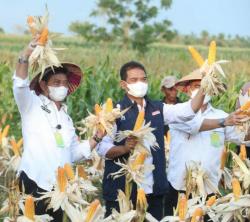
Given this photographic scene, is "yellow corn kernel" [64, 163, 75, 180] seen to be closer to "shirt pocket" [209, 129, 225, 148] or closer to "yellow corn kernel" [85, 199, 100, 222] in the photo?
"yellow corn kernel" [85, 199, 100, 222]

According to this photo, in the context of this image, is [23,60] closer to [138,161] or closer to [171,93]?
[138,161]

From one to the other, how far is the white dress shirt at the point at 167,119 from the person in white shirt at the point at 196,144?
0.11 metres

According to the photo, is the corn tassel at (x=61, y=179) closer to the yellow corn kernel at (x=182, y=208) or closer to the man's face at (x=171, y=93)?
the yellow corn kernel at (x=182, y=208)

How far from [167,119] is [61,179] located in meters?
1.16

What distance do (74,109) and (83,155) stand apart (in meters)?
6.18

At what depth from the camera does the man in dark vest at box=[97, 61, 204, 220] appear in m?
4.32

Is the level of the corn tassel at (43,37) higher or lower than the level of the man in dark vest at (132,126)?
higher

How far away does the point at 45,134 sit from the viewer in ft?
13.3

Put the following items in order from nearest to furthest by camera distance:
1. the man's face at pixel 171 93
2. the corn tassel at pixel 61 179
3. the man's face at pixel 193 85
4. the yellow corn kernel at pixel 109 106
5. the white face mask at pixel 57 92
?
the corn tassel at pixel 61 179 < the yellow corn kernel at pixel 109 106 < the white face mask at pixel 57 92 < the man's face at pixel 193 85 < the man's face at pixel 171 93

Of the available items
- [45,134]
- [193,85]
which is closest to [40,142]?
[45,134]

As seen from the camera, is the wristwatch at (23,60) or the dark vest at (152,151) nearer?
the wristwatch at (23,60)

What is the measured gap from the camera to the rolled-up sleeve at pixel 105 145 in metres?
4.31

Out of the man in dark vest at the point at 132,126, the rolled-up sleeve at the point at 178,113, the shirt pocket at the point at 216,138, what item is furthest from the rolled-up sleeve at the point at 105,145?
the shirt pocket at the point at 216,138

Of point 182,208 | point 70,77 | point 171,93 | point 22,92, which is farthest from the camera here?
point 171,93
